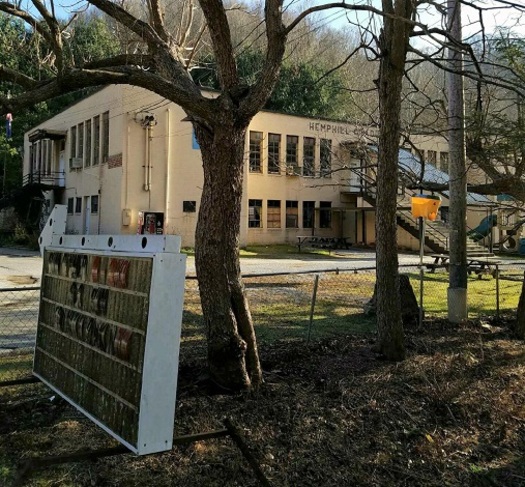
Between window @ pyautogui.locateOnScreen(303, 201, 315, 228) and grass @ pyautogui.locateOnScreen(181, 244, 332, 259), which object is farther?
window @ pyautogui.locateOnScreen(303, 201, 315, 228)

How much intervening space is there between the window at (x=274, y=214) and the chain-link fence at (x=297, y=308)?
741 inches

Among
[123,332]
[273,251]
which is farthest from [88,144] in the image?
[123,332]

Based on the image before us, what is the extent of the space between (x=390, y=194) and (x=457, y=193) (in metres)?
4.57

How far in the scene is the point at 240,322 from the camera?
16.9 ft

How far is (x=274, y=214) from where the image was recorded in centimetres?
3650

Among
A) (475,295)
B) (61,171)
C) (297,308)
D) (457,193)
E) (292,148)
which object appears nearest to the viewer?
(457,193)

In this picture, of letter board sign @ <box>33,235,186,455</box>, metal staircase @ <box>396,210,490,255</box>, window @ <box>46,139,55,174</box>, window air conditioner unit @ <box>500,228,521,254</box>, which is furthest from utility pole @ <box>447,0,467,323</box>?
window @ <box>46,139,55,174</box>

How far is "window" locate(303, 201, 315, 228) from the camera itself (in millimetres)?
38062

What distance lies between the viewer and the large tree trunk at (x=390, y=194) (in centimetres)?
636

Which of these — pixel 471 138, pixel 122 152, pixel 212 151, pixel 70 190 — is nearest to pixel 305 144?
pixel 122 152

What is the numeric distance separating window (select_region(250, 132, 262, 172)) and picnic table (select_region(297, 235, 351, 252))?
17.4ft

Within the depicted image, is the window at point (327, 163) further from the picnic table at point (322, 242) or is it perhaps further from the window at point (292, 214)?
the window at point (292, 214)

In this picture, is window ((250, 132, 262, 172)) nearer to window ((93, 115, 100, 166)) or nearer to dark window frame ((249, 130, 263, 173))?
dark window frame ((249, 130, 263, 173))

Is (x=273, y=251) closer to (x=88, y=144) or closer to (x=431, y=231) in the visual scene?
(x=431, y=231)
